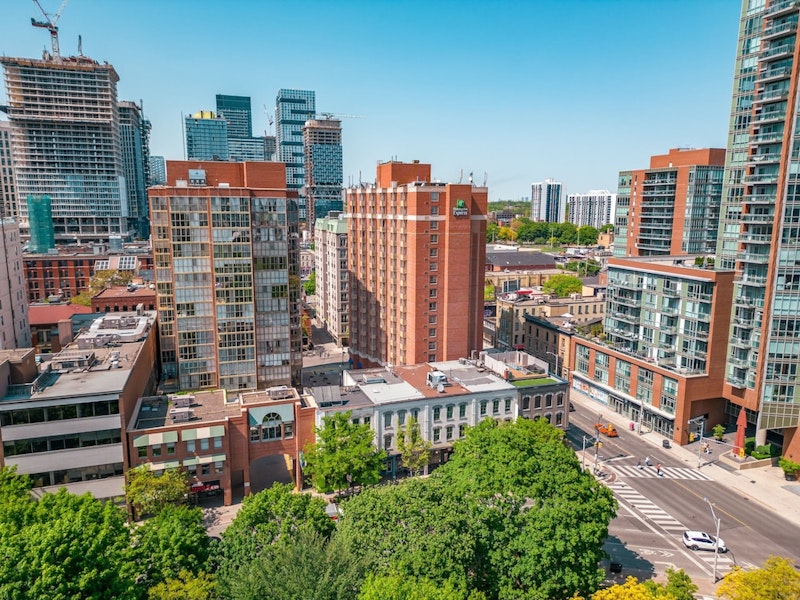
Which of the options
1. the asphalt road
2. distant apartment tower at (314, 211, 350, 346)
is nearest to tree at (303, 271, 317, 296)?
distant apartment tower at (314, 211, 350, 346)

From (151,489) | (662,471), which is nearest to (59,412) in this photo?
(151,489)

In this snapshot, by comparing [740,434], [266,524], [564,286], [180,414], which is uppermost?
[564,286]

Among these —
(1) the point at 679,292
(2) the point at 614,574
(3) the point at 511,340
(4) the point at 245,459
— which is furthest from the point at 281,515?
(3) the point at 511,340

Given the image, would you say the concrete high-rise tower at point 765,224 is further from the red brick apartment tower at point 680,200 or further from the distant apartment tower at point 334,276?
the distant apartment tower at point 334,276

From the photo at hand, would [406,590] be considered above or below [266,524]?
above

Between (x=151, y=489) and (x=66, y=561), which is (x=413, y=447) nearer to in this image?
(x=151, y=489)

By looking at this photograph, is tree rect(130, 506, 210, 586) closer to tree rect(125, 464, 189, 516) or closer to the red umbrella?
tree rect(125, 464, 189, 516)
